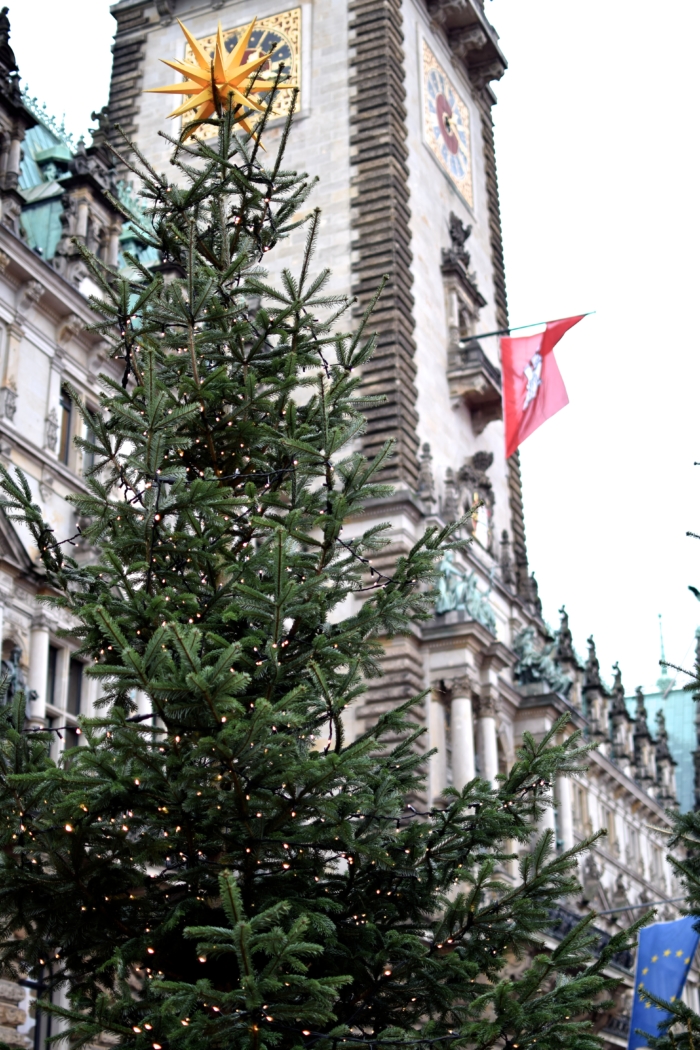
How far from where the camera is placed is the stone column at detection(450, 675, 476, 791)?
33969 millimetres

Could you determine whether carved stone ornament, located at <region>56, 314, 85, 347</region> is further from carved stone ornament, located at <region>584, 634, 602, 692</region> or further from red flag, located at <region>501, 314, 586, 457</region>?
carved stone ornament, located at <region>584, 634, 602, 692</region>

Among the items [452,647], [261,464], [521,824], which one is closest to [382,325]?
[452,647]

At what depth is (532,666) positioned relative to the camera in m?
40.2

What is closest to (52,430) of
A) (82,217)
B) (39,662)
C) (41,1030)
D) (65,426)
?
(65,426)

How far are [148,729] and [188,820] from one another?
0.85m

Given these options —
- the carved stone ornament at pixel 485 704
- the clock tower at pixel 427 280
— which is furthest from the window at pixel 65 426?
the carved stone ornament at pixel 485 704

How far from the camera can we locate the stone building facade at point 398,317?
84.1 feet

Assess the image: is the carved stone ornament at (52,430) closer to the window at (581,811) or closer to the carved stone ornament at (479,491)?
the carved stone ornament at (479,491)

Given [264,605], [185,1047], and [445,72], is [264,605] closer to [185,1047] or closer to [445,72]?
[185,1047]

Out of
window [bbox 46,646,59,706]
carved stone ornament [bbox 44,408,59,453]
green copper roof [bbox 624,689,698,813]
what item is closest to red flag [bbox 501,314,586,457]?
carved stone ornament [bbox 44,408,59,453]

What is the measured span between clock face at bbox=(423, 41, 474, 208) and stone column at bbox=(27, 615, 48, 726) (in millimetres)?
23363

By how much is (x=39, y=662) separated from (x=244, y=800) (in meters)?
13.1

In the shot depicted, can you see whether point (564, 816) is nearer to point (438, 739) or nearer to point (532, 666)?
point (532, 666)

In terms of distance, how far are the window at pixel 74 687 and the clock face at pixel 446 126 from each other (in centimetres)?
2260
